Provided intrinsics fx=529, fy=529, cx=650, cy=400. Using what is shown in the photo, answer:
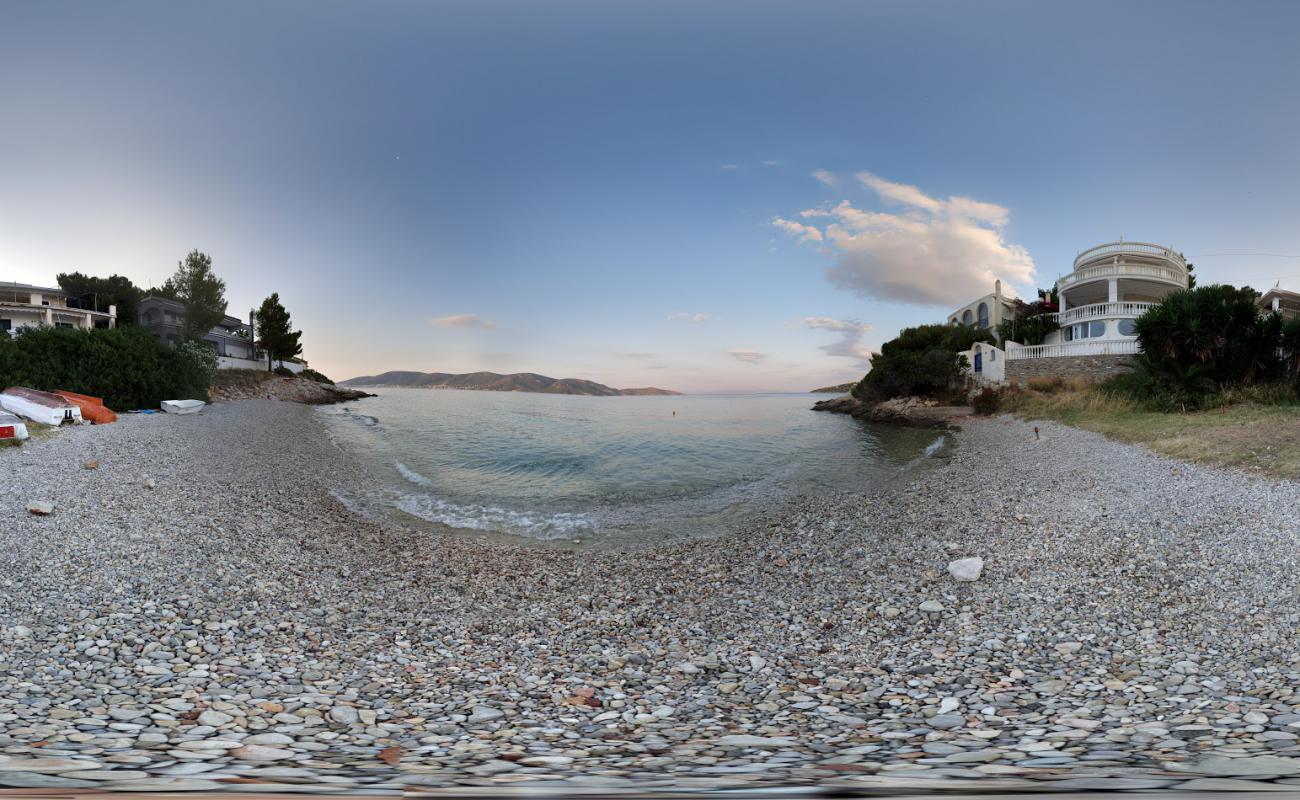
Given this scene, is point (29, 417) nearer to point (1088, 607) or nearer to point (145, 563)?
point (145, 563)

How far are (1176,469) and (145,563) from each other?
1735 centimetres

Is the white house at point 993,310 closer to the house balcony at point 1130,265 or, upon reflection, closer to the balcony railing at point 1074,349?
the house balcony at point 1130,265

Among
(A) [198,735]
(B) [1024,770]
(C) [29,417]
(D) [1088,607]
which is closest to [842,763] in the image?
(B) [1024,770]

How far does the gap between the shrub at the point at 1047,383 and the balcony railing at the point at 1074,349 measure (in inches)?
71.0

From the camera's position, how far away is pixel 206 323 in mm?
50875

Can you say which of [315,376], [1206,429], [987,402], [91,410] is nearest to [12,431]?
[91,410]

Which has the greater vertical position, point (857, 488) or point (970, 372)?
point (970, 372)

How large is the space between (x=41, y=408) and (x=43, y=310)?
139ft

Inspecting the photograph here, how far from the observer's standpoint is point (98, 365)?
24375mm

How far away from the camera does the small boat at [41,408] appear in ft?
56.1

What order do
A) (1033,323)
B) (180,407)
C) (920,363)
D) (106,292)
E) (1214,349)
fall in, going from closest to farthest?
(1214,349)
(180,407)
(1033,323)
(920,363)
(106,292)

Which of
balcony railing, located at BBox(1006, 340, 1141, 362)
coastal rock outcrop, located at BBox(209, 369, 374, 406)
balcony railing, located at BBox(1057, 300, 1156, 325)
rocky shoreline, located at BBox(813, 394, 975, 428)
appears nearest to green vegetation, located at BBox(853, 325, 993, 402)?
rocky shoreline, located at BBox(813, 394, 975, 428)

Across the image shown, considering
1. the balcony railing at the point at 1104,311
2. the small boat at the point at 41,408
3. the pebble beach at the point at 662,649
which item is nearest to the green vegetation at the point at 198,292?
the small boat at the point at 41,408

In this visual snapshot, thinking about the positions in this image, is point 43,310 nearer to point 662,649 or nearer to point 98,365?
point 98,365
